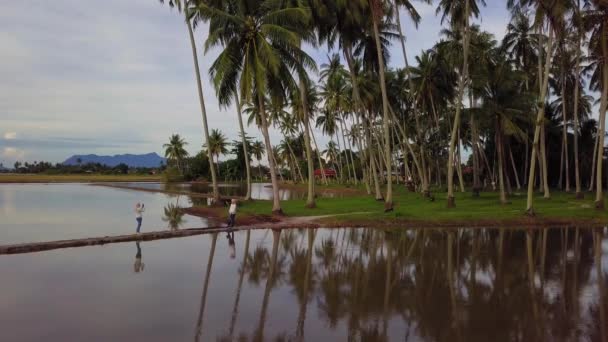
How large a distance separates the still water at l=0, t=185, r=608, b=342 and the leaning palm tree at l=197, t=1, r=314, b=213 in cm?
999

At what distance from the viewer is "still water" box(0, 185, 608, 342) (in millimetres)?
8367

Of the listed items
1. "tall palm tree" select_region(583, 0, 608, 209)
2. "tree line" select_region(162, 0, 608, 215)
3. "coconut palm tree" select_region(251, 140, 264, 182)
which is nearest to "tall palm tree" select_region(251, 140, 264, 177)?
"coconut palm tree" select_region(251, 140, 264, 182)

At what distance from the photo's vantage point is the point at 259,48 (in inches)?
992

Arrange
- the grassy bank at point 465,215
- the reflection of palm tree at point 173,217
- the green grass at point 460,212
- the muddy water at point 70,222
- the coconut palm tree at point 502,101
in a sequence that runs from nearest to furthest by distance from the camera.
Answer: the muddy water at point 70,222 < the reflection of palm tree at point 173,217 < the grassy bank at point 465,215 < the green grass at point 460,212 < the coconut palm tree at point 502,101

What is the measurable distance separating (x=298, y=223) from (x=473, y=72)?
20209 millimetres

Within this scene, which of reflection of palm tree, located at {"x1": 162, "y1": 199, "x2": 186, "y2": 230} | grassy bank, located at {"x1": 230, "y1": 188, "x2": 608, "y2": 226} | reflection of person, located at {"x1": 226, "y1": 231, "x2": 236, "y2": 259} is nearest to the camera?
reflection of person, located at {"x1": 226, "y1": 231, "x2": 236, "y2": 259}

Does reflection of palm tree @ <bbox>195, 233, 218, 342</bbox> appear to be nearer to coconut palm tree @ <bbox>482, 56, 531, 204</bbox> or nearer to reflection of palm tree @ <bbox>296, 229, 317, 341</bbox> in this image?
reflection of palm tree @ <bbox>296, 229, 317, 341</bbox>

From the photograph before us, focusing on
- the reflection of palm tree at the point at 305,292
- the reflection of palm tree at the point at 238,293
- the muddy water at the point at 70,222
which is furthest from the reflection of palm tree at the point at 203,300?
the muddy water at the point at 70,222

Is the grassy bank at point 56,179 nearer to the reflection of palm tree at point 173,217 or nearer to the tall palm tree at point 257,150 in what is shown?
the tall palm tree at point 257,150

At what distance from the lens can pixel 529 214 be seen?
83.4ft

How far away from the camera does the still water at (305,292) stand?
8367 mm

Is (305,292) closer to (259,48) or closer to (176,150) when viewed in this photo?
(259,48)

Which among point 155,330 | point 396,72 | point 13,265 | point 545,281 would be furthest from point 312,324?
point 396,72

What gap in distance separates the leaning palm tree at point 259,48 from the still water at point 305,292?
9989 millimetres
